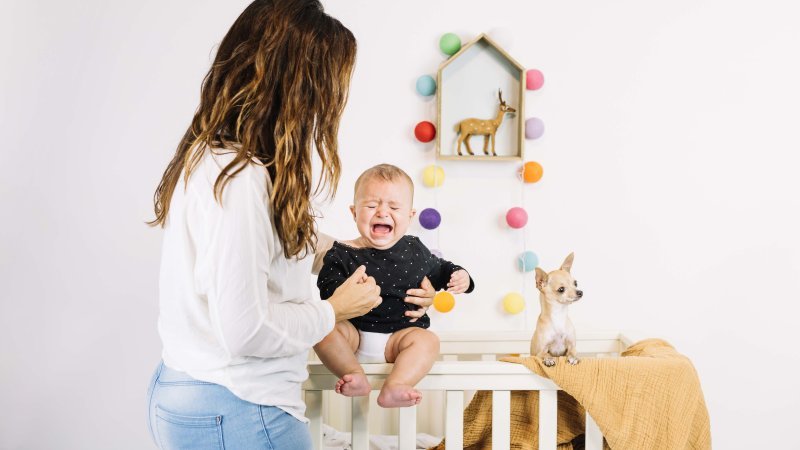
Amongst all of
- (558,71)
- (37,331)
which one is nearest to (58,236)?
(37,331)

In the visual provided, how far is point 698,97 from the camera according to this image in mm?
2277

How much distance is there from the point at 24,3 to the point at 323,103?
4.93ft

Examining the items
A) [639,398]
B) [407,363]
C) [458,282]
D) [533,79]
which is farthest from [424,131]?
[639,398]

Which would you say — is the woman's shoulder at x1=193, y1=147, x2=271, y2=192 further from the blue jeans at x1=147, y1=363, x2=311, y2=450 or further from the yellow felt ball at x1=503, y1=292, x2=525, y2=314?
the yellow felt ball at x1=503, y1=292, x2=525, y2=314

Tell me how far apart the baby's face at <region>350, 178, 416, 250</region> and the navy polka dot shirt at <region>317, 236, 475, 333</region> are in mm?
41

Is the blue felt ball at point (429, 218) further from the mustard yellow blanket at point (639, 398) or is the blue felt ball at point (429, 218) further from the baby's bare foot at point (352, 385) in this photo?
→ the baby's bare foot at point (352, 385)

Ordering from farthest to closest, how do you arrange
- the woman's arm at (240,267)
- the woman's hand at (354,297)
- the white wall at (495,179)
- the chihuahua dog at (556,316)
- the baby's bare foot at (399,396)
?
the white wall at (495,179) < the chihuahua dog at (556,316) < the baby's bare foot at (399,396) < the woman's hand at (354,297) < the woman's arm at (240,267)

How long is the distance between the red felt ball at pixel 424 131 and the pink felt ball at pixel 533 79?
0.32m

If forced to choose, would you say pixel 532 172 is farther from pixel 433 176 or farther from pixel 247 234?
pixel 247 234

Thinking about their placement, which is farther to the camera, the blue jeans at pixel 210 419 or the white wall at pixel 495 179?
the white wall at pixel 495 179

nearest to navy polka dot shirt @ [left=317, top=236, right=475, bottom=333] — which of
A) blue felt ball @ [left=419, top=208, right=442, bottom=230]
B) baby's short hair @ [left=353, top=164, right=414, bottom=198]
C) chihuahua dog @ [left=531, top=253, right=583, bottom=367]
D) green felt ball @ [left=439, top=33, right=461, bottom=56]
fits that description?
baby's short hair @ [left=353, top=164, right=414, bottom=198]

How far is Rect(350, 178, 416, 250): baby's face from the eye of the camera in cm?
163

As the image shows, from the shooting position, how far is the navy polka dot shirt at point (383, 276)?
1643 mm

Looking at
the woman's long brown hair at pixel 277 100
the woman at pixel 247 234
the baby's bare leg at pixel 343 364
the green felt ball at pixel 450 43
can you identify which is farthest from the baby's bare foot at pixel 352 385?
the green felt ball at pixel 450 43
